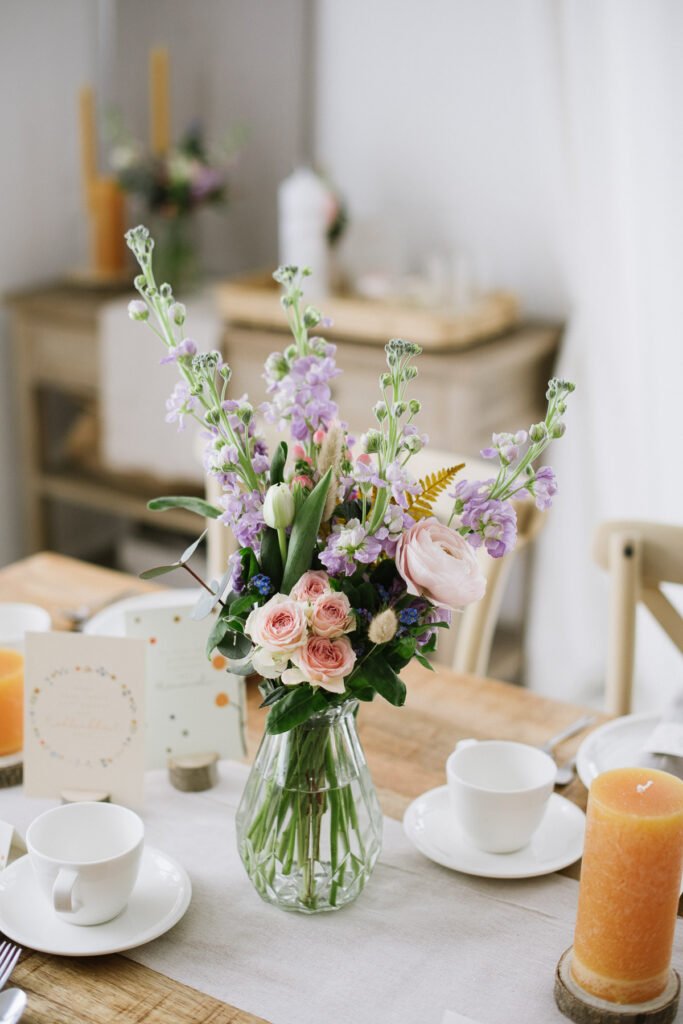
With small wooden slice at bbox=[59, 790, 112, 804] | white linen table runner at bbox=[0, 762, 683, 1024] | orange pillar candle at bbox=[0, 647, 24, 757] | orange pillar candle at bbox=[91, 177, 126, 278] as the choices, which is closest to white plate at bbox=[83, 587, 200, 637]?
orange pillar candle at bbox=[0, 647, 24, 757]

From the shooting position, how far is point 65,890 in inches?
38.0

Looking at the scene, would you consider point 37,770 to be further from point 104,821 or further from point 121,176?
point 121,176

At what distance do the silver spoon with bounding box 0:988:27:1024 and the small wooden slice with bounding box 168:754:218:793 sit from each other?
34 cm

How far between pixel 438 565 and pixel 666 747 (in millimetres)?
447

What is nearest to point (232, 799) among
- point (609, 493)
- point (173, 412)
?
point (173, 412)

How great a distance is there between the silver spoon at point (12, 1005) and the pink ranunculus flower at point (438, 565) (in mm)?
439

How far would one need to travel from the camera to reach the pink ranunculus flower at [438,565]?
918 millimetres

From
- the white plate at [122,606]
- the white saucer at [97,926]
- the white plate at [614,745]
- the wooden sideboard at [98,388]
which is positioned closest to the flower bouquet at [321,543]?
the white saucer at [97,926]

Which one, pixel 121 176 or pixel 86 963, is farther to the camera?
pixel 121 176

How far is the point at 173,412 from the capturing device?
38.3 inches

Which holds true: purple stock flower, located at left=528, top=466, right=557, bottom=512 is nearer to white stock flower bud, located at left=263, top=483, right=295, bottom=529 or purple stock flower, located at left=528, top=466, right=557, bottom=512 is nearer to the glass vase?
white stock flower bud, located at left=263, top=483, right=295, bottom=529

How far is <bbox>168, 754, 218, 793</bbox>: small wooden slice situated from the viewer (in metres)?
1.25

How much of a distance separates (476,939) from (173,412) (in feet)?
1.71

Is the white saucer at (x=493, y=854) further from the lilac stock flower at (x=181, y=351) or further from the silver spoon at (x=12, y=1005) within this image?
the lilac stock flower at (x=181, y=351)
